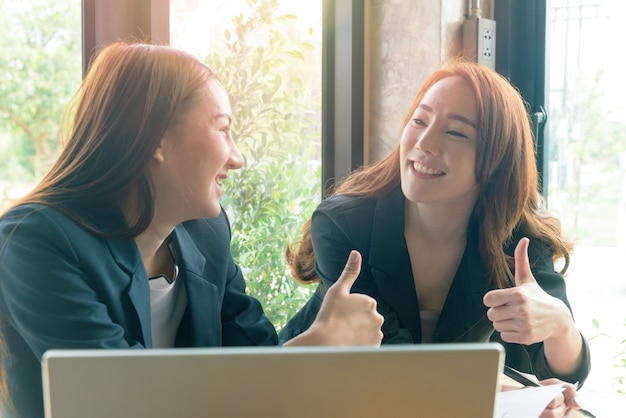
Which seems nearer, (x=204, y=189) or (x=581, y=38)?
(x=204, y=189)

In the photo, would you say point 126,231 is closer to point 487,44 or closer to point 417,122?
point 417,122

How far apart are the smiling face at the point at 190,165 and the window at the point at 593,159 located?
61.7 inches

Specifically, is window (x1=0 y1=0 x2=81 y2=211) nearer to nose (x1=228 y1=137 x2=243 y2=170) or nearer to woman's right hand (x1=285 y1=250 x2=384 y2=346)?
nose (x1=228 y1=137 x2=243 y2=170)

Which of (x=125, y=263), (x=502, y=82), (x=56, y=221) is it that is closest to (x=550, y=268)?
(x=502, y=82)

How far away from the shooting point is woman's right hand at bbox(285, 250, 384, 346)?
51.4 inches

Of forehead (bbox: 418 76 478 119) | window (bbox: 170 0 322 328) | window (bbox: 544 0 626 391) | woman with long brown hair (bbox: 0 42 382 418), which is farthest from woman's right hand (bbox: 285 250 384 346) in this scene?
window (bbox: 544 0 626 391)

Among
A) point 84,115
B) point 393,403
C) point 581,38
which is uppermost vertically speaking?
point 581,38

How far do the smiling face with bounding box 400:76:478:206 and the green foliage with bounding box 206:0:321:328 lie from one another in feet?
2.10

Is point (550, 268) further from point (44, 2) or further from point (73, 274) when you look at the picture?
A: point (44, 2)

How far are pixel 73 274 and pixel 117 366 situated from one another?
654 mm

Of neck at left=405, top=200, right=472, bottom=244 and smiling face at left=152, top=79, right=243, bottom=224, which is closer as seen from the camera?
smiling face at left=152, top=79, right=243, bottom=224

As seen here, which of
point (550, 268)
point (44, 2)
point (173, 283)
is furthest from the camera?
point (550, 268)

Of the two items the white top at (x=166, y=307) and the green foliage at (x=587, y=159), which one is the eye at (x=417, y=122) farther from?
the green foliage at (x=587, y=159)

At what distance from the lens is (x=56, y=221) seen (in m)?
1.33
